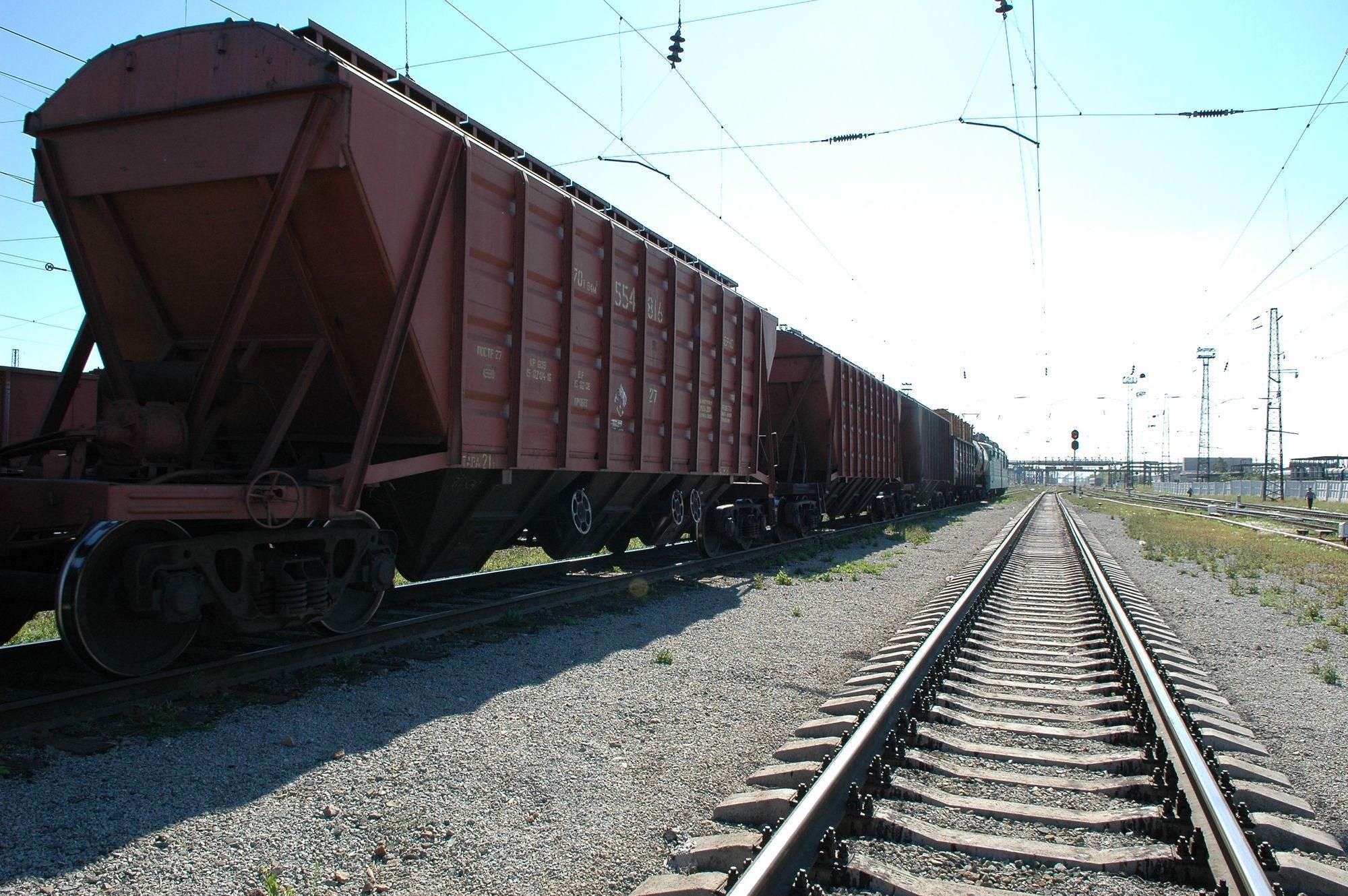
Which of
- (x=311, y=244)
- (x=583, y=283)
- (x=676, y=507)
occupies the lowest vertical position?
(x=676, y=507)

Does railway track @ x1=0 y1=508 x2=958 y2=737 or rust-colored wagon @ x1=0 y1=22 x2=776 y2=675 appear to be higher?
rust-colored wagon @ x1=0 y1=22 x2=776 y2=675

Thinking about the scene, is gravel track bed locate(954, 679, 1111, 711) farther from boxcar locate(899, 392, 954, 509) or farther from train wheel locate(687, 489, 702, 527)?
boxcar locate(899, 392, 954, 509)

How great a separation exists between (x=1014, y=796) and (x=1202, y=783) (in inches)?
30.2

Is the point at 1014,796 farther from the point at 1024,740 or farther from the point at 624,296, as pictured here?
the point at 624,296

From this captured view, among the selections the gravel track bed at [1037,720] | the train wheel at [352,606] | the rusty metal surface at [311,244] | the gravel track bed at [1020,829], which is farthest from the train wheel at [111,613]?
the gravel track bed at [1037,720]

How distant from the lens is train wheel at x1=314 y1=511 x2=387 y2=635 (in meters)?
6.52

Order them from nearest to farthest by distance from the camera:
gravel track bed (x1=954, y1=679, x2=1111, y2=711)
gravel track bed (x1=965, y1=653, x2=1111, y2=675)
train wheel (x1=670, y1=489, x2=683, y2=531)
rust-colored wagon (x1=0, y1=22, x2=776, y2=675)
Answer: rust-colored wagon (x1=0, y1=22, x2=776, y2=675), gravel track bed (x1=954, y1=679, x2=1111, y2=711), gravel track bed (x1=965, y1=653, x2=1111, y2=675), train wheel (x1=670, y1=489, x2=683, y2=531)

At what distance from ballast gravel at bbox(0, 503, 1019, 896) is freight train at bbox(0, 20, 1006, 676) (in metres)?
1.07

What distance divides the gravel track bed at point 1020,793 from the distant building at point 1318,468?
9479 centimetres

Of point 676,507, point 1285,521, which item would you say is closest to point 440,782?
point 676,507

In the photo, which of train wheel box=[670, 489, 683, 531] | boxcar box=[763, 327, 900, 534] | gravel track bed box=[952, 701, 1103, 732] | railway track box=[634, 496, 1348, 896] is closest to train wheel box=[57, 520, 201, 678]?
railway track box=[634, 496, 1348, 896]

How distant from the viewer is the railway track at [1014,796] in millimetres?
3084

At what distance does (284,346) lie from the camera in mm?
6617

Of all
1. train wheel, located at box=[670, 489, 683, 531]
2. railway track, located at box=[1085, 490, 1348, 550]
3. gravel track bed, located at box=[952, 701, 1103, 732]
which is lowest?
railway track, located at box=[1085, 490, 1348, 550]
